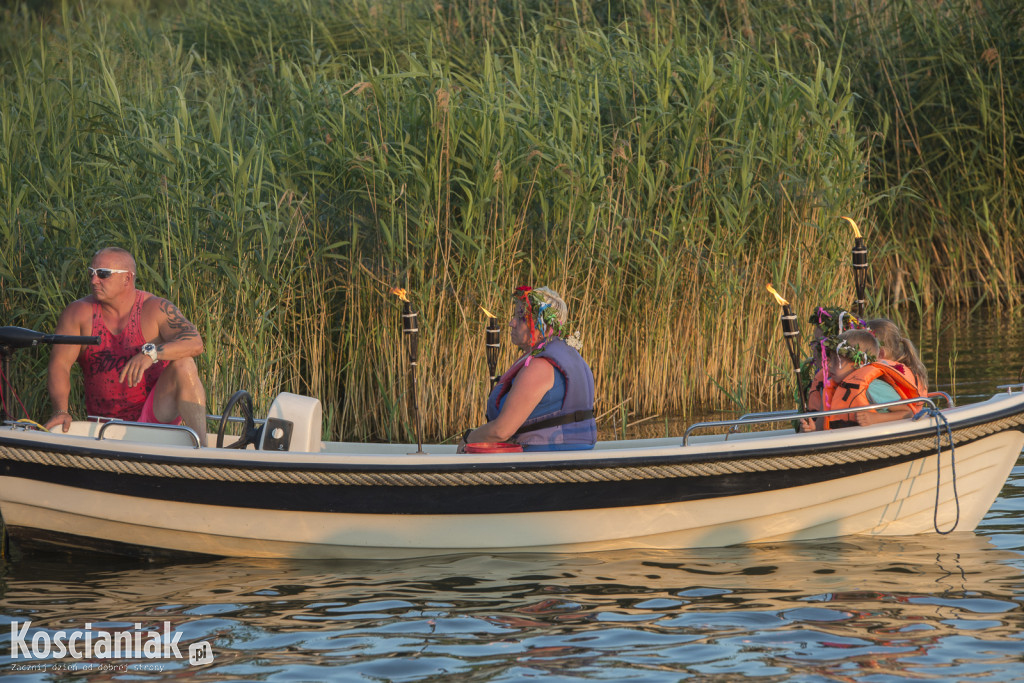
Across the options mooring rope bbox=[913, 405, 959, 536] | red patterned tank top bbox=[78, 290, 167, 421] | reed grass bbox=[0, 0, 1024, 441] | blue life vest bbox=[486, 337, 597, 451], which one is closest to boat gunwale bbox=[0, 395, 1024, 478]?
mooring rope bbox=[913, 405, 959, 536]

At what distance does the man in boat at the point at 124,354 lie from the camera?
20.2 feet

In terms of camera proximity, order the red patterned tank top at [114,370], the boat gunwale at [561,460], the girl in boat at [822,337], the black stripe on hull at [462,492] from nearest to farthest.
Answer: the boat gunwale at [561,460]
the black stripe on hull at [462,492]
the girl in boat at [822,337]
the red patterned tank top at [114,370]

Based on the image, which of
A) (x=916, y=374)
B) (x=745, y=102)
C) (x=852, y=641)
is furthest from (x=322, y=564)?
(x=745, y=102)

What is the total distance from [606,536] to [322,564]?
1.27 meters

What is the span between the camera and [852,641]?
450cm

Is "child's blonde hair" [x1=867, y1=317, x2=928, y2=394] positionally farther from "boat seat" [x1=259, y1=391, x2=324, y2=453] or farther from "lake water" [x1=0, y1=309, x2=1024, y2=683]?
"boat seat" [x1=259, y1=391, x2=324, y2=453]

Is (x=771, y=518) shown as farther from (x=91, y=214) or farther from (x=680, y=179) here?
(x=91, y=214)

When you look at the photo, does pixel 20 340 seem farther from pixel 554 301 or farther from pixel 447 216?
pixel 447 216

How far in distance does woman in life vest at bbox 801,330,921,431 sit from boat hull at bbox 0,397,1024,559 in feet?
0.88

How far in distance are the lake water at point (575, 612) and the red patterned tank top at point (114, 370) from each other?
76 cm

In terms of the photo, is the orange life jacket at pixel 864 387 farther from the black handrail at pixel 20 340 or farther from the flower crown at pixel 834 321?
the black handrail at pixel 20 340

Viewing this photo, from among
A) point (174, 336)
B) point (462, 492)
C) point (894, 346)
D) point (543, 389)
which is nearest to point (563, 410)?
point (543, 389)

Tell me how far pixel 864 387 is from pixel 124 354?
3442 mm

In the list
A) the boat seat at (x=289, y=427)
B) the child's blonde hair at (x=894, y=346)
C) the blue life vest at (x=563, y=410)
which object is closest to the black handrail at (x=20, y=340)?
the boat seat at (x=289, y=427)
